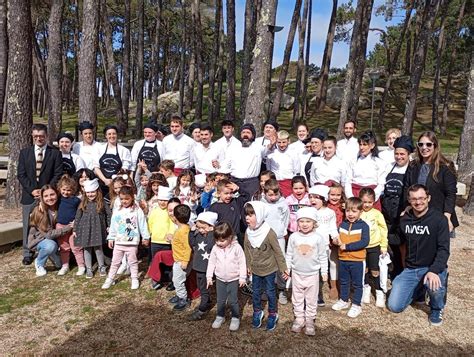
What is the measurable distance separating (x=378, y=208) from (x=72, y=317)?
3.97 meters

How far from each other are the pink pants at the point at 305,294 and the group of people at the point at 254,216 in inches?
0.5

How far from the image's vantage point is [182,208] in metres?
4.25

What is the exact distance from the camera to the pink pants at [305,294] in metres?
3.76

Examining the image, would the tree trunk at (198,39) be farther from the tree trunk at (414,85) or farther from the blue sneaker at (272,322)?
the blue sneaker at (272,322)

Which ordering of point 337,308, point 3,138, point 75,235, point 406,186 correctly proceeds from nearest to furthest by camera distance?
point 337,308 < point 406,186 < point 75,235 < point 3,138

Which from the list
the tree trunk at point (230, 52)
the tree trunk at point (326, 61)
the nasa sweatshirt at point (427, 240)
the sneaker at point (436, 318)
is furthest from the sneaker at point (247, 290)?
the tree trunk at point (326, 61)

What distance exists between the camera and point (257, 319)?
12.8ft

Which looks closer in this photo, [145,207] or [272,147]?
[145,207]

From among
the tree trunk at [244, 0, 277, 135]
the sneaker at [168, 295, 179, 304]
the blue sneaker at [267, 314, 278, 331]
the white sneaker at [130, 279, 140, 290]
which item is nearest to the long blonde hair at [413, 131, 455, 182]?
the blue sneaker at [267, 314, 278, 331]

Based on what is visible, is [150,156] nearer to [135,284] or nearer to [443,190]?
[135,284]

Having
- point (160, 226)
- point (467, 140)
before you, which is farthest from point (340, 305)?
point (467, 140)

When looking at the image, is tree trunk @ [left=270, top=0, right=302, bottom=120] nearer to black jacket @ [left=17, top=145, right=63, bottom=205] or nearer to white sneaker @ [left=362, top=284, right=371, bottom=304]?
black jacket @ [left=17, top=145, right=63, bottom=205]

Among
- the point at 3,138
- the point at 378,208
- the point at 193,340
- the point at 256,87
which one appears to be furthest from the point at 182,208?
the point at 3,138

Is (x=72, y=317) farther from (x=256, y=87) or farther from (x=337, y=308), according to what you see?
(x=256, y=87)
